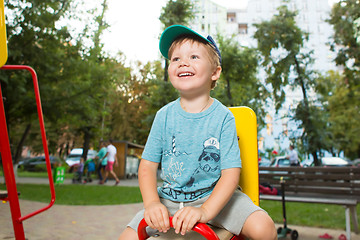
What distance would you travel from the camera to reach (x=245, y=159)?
191 cm

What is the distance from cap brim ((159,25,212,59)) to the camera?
160 cm

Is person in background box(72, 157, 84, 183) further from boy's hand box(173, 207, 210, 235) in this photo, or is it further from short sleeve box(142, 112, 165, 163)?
boy's hand box(173, 207, 210, 235)

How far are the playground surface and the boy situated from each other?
276 cm

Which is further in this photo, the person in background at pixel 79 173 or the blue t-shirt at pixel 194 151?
the person in background at pixel 79 173

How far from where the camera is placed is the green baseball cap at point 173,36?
1.60m

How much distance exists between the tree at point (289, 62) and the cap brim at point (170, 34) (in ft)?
45.5

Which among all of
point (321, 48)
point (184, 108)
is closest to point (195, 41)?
point (184, 108)

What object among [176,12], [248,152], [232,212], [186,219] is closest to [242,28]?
[176,12]

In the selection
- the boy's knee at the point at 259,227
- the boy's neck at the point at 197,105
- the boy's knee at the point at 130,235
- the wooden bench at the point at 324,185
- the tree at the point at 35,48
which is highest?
the tree at the point at 35,48

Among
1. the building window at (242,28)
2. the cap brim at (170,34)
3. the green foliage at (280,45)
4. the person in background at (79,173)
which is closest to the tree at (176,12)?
the green foliage at (280,45)

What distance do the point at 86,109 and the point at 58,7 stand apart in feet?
10.8

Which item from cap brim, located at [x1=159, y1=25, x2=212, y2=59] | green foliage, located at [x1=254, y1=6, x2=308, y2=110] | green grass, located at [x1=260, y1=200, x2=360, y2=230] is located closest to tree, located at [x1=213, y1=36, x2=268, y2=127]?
green foliage, located at [x1=254, y1=6, x2=308, y2=110]

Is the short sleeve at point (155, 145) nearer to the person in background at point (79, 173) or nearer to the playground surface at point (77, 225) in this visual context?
the playground surface at point (77, 225)

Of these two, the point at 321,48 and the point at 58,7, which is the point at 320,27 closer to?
the point at 321,48
